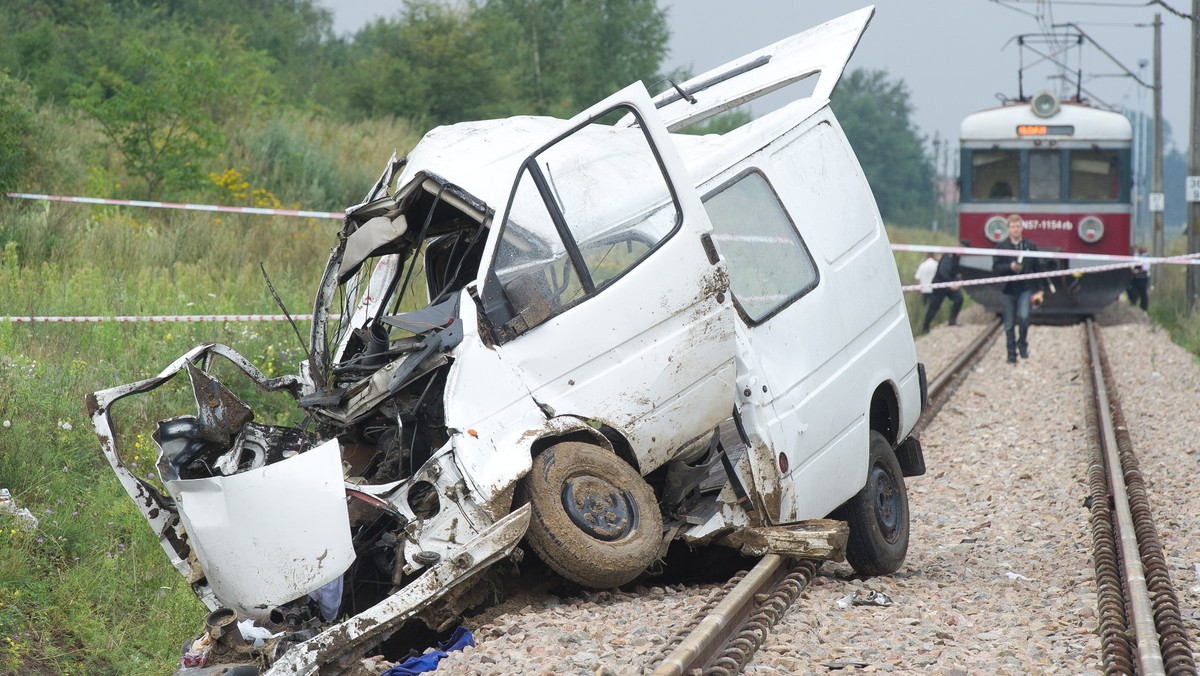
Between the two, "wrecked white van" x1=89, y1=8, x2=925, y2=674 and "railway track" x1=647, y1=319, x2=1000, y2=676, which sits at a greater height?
"wrecked white van" x1=89, y1=8, x2=925, y2=674

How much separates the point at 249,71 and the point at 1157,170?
834 inches

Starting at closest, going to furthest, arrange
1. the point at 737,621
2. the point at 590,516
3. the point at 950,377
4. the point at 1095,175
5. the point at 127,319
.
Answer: the point at 737,621 → the point at 590,516 → the point at 127,319 → the point at 950,377 → the point at 1095,175

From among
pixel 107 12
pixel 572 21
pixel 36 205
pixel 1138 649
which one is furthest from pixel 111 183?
pixel 572 21

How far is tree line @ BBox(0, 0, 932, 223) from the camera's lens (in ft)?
54.4

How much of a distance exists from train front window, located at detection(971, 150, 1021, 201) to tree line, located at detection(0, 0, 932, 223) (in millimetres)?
5878

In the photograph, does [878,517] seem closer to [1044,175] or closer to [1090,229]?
[1090,229]

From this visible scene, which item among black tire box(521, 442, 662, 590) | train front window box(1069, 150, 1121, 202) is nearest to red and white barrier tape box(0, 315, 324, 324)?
black tire box(521, 442, 662, 590)

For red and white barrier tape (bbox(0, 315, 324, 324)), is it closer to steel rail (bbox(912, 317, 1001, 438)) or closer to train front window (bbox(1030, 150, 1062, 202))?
steel rail (bbox(912, 317, 1001, 438))

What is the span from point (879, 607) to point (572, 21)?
4035 cm

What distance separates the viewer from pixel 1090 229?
23125 millimetres

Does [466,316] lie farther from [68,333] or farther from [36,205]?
[36,205]

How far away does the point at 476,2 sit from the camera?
33.3 m

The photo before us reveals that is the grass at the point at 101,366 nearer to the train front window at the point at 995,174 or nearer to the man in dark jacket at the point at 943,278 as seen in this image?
the man in dark jacket at the point at 943,278

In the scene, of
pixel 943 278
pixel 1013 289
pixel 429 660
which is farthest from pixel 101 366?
pixel 943 278
